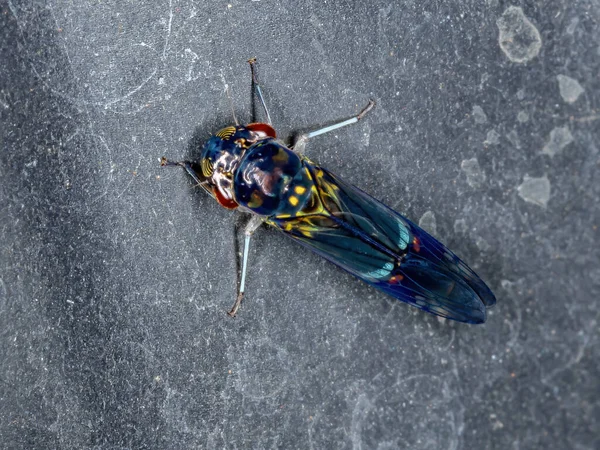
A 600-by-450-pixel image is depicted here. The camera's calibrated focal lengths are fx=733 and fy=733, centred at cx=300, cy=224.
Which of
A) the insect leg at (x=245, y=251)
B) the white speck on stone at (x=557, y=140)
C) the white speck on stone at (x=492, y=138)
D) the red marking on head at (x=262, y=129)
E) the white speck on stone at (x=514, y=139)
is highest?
the white speck on stone at (x=557, y=140)

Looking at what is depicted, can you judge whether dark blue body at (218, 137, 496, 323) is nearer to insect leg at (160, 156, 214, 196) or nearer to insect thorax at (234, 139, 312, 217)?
insect thorax at (234, 139, 312, 217)

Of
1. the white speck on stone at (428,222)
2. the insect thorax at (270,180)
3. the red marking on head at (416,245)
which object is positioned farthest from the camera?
the white speck on stone at (428,222)

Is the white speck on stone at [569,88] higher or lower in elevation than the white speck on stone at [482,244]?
higher

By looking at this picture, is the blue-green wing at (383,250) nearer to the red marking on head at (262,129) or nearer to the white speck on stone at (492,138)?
the red marking on head at (262,129)

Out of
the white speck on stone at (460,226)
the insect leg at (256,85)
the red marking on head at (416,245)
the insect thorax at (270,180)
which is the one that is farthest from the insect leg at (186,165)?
the white speck on stone at (460,226)

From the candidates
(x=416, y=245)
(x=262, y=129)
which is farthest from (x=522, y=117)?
(x=262, y=129)

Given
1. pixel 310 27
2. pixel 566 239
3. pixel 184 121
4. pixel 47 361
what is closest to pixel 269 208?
pixel 184 121
